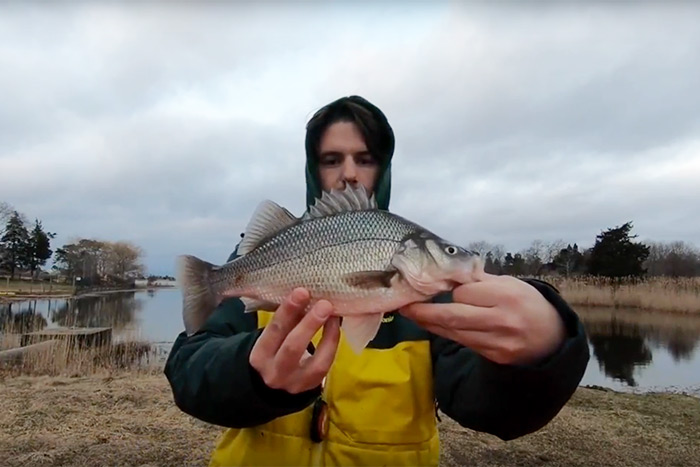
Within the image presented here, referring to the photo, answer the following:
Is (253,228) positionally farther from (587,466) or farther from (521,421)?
(587,466)

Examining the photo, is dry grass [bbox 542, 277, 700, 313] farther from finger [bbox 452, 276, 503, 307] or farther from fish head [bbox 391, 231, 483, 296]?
finger [bbox 452, 276, 503, 307]

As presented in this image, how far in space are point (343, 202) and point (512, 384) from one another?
1155 millimetres

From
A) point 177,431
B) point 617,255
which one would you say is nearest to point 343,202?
point 177,431

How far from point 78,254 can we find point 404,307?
92.1 metres

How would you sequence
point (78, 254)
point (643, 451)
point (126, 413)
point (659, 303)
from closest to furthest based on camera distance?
point (643, 451) < point (126, 413) < point (659, 303) < point (78, 254)

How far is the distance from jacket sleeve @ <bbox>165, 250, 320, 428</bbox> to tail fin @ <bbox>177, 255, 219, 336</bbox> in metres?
0.13

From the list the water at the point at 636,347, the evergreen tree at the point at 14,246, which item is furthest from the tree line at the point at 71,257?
the water at the point at 636,347

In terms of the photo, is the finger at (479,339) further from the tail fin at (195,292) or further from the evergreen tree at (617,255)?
the evergreen tree at (617,255)

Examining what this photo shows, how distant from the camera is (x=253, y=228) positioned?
9.09 ft

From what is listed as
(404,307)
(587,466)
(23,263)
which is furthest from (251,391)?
(23,263)

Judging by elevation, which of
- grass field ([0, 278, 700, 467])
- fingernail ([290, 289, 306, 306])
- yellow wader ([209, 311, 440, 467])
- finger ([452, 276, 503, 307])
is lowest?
grass field ([0, 278, 700, 467])

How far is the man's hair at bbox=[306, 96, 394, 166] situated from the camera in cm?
314

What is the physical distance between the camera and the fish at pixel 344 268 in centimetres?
223

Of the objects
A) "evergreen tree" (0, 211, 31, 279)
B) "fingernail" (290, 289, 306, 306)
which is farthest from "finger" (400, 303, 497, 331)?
"evergreen tree" (0, 211, 31, 279)
